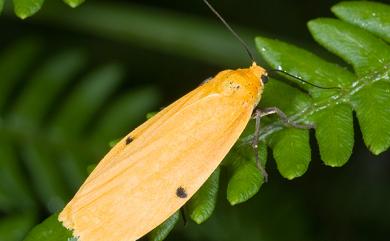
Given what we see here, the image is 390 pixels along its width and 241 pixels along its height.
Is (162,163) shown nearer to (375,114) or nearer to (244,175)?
(244,175)

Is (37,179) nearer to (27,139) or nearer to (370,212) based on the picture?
(27,139)

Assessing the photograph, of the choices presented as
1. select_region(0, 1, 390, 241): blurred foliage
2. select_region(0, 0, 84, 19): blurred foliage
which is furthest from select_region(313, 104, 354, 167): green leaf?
select_region(0, 0, 84, 19): blurred foliage

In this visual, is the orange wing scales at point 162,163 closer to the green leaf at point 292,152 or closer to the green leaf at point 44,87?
the green leaf at point 292,152

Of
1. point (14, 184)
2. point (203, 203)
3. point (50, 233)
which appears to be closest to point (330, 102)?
point (203, 203)

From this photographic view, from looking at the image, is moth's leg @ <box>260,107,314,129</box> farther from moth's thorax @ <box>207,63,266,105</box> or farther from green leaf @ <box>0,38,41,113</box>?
green leaf @ <box>0,38,41,113</box>

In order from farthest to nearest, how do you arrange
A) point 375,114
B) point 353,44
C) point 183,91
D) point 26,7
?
point 183,91
point 353,44
point 26,7
point 375,114

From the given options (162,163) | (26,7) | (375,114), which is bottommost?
(375,114)
